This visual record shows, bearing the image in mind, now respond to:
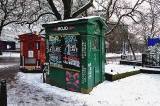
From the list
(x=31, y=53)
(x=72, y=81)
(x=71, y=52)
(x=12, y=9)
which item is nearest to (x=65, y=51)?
(x=71, y=52)

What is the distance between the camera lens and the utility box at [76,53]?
18.8 ft

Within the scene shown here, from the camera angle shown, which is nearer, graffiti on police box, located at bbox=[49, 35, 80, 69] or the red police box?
graffiti on police box, located at bbox=[49, 35, 80, 69]

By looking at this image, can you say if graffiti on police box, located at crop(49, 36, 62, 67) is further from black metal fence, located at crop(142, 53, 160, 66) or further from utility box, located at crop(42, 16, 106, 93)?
black metal fence, located at crop(142, 53, 160, 66)

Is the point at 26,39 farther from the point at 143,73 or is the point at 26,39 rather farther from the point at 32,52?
the point at 143,73

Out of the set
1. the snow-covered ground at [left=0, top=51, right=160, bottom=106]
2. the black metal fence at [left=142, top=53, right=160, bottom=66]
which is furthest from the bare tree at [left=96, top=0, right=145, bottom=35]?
the snow-covered ground at [left=0, top=51, right=160, bottom=106]

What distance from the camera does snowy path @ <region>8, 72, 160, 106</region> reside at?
5039 mm

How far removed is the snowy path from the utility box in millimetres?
400

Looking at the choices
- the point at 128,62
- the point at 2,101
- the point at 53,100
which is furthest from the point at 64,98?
the point at 128,62

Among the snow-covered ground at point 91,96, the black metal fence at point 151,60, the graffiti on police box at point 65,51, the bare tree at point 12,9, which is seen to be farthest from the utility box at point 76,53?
the bare tree at point 12,9

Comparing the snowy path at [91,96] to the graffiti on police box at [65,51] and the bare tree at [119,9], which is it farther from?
the bare tree at [119,9]

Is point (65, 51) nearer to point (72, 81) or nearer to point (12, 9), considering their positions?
point (72, 81)

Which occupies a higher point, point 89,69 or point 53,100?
point 89,69

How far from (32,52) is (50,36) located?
4337 millimetres

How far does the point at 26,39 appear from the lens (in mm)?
10727
